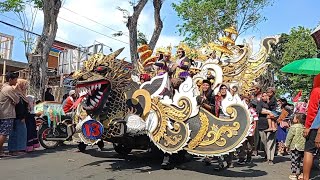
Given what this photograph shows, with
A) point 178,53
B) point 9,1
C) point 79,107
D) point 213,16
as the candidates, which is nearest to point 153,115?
point 79,107

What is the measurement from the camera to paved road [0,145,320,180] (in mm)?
6113

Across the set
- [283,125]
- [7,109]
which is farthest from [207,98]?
[7,109]

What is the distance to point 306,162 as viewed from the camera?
554cm

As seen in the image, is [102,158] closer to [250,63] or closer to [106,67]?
[106,67]

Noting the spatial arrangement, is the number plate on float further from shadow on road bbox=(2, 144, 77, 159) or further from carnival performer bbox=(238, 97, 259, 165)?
carnival performer bbox=(238, 97, 259, 165)

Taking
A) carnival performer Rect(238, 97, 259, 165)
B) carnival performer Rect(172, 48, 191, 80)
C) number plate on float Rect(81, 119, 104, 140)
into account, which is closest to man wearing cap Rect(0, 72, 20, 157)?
number plate on float Rect(81, 119, 104, 140)

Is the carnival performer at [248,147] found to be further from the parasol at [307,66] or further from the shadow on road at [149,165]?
the parasol at [307,66]

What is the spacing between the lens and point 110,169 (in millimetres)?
6656

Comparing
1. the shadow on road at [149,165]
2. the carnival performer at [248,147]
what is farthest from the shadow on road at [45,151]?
the carnival performer at [248,147]

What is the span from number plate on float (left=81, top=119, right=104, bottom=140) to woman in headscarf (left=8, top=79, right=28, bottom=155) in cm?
241

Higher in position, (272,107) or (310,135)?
(272,107)

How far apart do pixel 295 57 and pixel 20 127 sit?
17453 mm

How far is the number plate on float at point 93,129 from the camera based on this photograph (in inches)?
249

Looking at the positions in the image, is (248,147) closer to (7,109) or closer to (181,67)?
(181,67)
